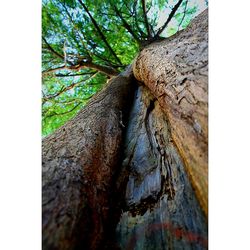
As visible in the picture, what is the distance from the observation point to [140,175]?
3.10 feet

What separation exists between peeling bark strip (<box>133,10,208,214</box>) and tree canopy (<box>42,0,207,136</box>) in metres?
1.02

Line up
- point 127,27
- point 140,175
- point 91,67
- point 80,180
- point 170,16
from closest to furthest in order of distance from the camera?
point 80,180 < point 140,175 < point 170,16 < point 127,27 < point 91,67

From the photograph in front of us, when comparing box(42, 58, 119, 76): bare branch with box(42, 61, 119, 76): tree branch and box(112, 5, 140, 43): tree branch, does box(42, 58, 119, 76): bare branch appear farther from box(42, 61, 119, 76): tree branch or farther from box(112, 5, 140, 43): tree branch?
box(112, 5, 140, 43): tree branch

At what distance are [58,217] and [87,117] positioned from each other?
62 centimetres

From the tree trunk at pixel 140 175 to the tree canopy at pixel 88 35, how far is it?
1.00 m

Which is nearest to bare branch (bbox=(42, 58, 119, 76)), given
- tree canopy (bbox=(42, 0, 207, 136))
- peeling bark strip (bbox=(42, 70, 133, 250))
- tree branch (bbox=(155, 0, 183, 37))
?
tree canopy (bbox=(42, 0, 207, 136))

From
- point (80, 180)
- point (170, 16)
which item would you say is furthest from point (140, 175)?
point (170, 16)

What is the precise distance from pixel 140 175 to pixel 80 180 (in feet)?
0.86

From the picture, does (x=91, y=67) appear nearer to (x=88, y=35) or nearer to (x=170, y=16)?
(x=88, y=35)

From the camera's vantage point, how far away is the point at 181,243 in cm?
71

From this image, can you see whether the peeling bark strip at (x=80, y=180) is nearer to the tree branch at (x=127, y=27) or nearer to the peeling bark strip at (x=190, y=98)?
the peeling bark strip at (x=190, y=98)

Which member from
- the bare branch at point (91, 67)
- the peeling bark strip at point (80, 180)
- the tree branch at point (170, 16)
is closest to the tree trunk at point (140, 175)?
the peeling bark strip at point (80, 180)

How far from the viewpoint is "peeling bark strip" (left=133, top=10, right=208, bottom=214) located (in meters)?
0.71
